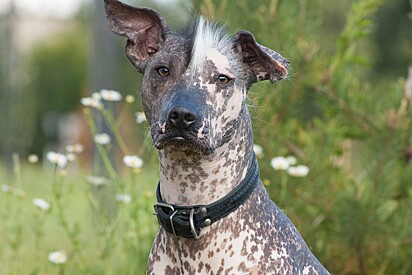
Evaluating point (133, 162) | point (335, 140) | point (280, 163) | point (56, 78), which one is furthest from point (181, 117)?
point (56, 78)

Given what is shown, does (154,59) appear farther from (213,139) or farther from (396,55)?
(396,55)

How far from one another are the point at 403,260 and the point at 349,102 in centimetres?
88

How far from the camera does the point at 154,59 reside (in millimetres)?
2430

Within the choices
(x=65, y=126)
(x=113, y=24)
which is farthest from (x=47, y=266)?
(x=65, y=126)

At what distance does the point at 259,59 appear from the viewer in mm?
2453

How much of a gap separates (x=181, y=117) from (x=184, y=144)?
88mm

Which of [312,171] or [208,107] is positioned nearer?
[208,107]

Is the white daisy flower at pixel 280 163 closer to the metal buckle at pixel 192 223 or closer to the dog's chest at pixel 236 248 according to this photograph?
the dog's chest at pixel 236 248

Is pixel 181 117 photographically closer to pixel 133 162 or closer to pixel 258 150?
pixel 133 162

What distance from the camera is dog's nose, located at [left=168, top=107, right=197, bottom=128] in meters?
2.21

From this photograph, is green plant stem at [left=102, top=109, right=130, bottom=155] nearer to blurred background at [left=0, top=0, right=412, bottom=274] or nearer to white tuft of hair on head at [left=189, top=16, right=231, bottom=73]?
blurred background at [left=0, top=0, right=412, bottom=274]

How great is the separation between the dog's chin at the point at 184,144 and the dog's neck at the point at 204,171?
0.11m

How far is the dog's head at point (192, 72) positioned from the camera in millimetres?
2246

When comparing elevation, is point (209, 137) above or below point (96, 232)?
above
